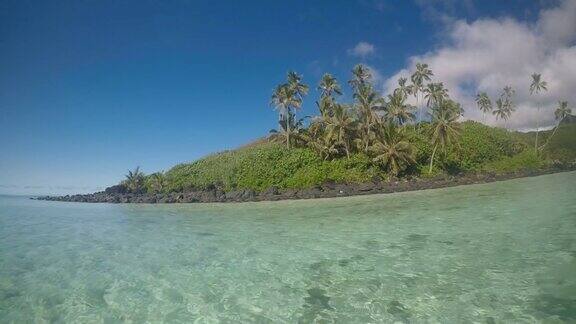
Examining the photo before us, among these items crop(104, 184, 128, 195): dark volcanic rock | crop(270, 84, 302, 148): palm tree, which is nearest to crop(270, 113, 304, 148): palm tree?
crop(270, 84, 302, 148): palm tree

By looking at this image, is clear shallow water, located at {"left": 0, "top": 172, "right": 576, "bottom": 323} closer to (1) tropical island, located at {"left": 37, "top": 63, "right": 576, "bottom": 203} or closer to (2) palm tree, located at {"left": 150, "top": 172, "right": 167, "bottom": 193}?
(1) tropical island, located at {"left": 37, "top": 63, "right": 576, "bottom": 203}

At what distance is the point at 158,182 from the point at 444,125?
1927 inches

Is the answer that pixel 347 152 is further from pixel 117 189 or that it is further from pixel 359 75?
pixel 117 189

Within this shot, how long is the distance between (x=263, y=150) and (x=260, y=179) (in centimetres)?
922

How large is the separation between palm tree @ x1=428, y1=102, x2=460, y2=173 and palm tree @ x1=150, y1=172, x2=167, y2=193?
45.9 m

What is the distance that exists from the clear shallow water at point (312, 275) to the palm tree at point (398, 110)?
144ft

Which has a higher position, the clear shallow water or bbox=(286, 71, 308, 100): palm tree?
bbox=(286, 71, 308, 100): palm tree

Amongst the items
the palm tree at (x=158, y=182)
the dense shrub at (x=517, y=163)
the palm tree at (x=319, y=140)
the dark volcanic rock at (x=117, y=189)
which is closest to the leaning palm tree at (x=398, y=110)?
the palm tree at (x=319, y=140)

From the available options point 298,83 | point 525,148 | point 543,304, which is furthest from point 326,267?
point 525,148

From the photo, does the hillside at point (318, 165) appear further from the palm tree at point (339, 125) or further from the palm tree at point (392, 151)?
the palm tree at point (339, 125)

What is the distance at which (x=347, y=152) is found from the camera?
5581cm

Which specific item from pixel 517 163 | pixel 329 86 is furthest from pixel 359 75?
pixel 517 163

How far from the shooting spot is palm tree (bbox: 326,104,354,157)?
54.5 meters

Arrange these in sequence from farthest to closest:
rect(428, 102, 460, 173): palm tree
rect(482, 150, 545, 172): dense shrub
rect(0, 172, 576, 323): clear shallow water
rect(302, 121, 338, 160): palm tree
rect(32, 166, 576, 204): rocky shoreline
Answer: rect(482, 150, 545, 172): dense shrub
rect(302, 121, 338, 160): palm tree
rect(428, 102, 460, 173): palm tree
rect(32, 166, 576, 204): rocky shoreline
rect(0, 172, 576, 323): clear shallow water
